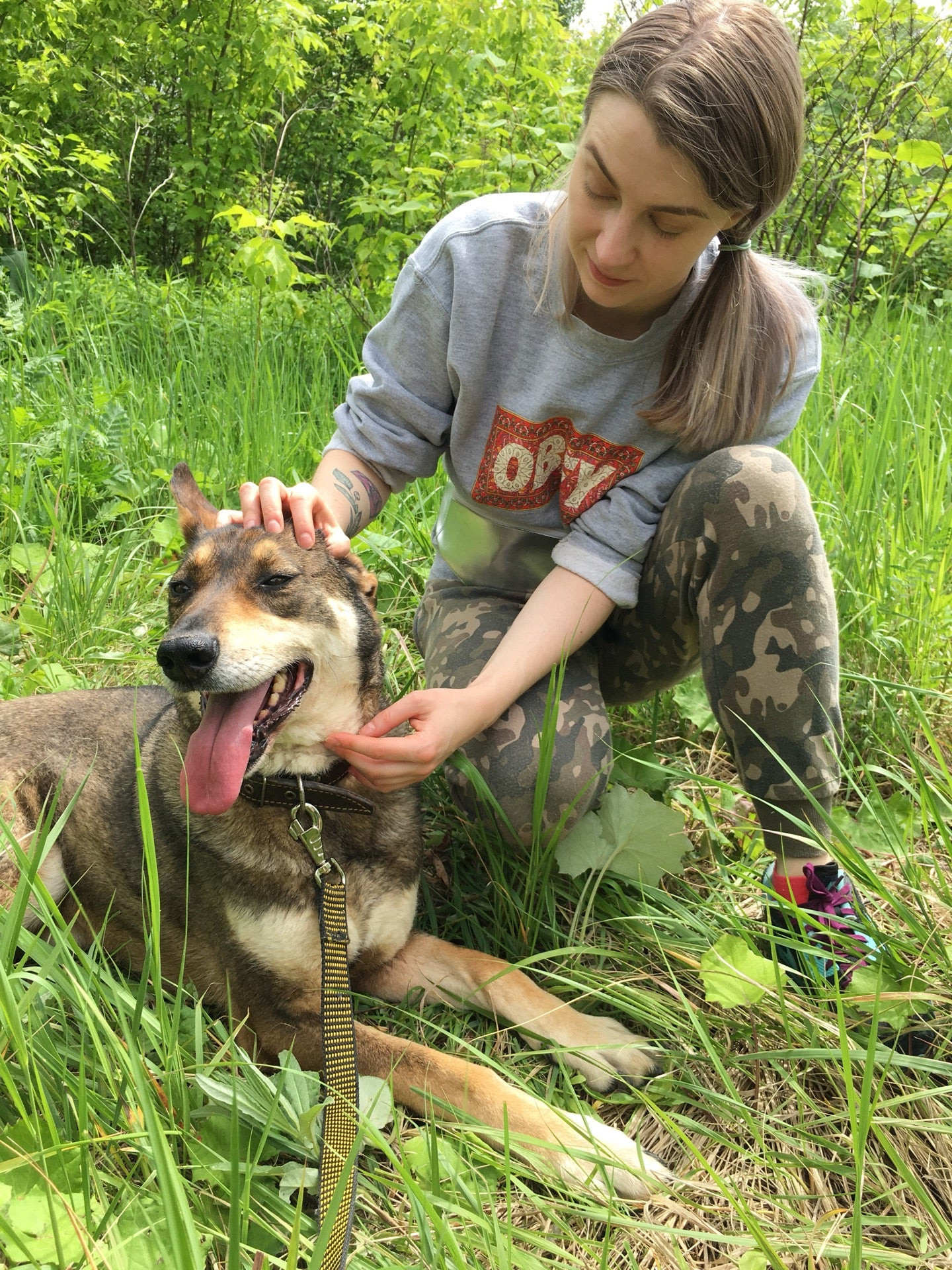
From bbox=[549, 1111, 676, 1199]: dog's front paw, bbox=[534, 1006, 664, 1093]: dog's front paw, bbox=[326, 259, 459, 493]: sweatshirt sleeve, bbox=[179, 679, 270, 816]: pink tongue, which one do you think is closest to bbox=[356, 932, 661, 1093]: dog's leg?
bbox=[534, 1006, 664, 1093]: dog's front paw

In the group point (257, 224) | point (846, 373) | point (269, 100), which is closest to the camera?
point (257, 224)

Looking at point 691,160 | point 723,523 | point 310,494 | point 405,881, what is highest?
point 691,160

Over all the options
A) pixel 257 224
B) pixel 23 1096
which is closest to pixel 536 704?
pixel 23 1096

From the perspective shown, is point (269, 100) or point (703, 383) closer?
point (703, 383)

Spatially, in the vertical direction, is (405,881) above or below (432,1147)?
below

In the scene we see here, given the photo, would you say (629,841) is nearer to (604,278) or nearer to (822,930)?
(822,930)

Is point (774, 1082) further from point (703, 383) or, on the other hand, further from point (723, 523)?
point (703, 383)

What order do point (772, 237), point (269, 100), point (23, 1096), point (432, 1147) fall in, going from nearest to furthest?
point (432, 1147) < point (23, 1096) < point (772, 237) < point (269, 100)

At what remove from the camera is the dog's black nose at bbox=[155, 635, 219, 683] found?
174 cm

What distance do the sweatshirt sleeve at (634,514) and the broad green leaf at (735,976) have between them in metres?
0.90

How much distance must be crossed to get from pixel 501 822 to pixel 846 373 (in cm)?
293

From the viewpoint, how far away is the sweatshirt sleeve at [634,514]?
234cm

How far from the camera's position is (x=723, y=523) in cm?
213

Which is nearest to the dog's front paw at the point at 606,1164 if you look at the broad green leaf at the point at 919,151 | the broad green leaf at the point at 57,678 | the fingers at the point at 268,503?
the fingers at the point at 268,503
